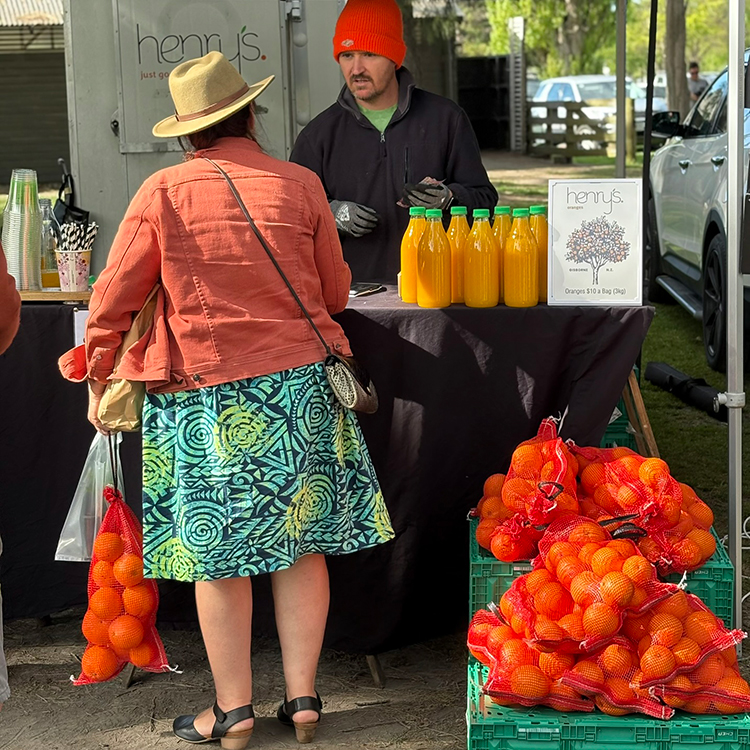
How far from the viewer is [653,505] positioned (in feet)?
9.48

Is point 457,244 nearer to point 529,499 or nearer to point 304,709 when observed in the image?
point 529,499

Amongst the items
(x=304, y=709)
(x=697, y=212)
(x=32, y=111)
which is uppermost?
(x=32, y=111)

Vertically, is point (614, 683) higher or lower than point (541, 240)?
lower

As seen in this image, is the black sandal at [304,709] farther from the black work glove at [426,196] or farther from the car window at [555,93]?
the car window at [555,93]

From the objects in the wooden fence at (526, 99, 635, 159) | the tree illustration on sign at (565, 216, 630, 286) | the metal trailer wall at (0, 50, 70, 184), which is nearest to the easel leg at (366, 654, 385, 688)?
the tree illustration on sign at (565, 216, 630, 286)

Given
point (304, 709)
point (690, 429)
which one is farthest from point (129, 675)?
point (690, 429)

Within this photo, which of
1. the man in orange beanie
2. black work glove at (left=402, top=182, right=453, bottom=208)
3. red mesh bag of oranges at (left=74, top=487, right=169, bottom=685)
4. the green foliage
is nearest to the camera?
red mesh bag of oranges at (left=74, top=487, right=169, bottom=685)

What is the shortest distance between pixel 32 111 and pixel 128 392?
22.0 metres

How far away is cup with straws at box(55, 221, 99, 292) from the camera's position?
3.41 meters

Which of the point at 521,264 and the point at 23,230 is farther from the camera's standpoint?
the point at 23,230

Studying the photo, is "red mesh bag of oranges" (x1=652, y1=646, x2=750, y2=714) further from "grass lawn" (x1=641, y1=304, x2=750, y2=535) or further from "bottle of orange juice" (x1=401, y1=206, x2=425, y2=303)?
"grass lawn" (x1=641, y1=304, x2=750, y2=535)

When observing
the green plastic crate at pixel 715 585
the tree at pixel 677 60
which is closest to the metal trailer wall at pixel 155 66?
the green plastic crate at pixel 715 585

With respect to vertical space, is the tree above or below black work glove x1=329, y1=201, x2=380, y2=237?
above

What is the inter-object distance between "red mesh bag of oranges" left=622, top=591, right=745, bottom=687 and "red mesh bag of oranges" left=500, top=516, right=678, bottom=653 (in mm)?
38
